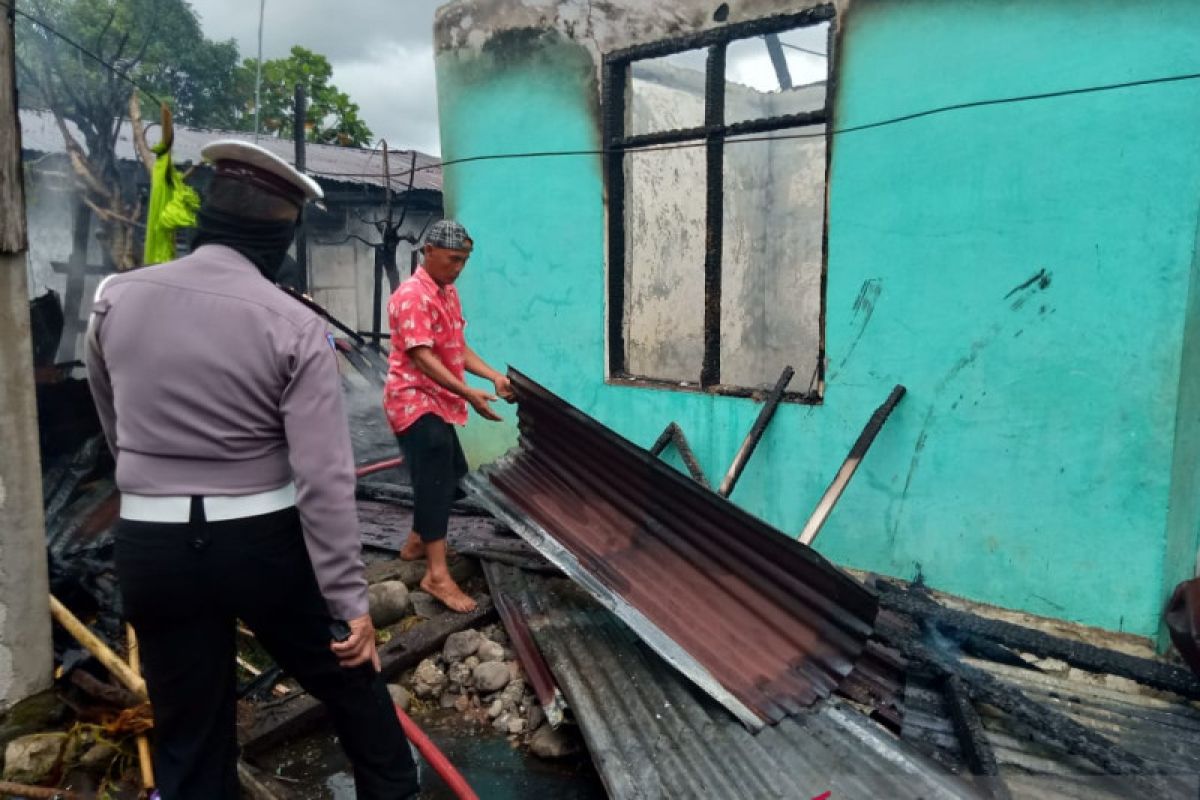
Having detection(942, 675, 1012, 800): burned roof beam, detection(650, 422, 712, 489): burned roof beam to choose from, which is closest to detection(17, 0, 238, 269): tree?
detection(650, 422, 712, 489): burned roof beam

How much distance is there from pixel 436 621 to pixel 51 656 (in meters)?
1.58

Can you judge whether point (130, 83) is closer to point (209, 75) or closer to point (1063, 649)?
point (1063, 649)

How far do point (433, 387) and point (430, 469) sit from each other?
42 cm

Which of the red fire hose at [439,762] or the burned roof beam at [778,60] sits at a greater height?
the burned roof beam at [778,60]

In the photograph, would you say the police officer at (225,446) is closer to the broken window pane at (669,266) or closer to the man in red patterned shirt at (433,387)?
the man in red patterned shirt at (433,387)

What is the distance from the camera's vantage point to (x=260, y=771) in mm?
2920

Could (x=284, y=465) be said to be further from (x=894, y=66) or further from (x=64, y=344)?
(x=64, y=344)

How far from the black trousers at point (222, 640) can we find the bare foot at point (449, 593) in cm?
166

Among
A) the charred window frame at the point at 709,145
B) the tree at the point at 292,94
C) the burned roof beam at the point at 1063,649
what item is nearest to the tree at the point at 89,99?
the charred window frame at the point at 709,145

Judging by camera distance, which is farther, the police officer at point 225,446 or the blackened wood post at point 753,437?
the blackened wood post at point 753,437

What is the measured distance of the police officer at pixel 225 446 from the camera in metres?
1.92

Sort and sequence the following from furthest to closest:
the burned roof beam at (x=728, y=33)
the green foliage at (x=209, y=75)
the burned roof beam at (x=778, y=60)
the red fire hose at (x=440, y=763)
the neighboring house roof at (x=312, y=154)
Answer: the green foliage at (x=209, y=75) < the neighboring house roof at (x=312, y=154) < the burned roof beam at (x=778, y=60) < the burned roof beam at (x=728, y=33) < the red fire hose at (x=440, y=763)

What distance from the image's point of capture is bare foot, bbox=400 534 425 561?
4.38m

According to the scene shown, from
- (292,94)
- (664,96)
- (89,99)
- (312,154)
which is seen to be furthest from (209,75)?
(664,96)
